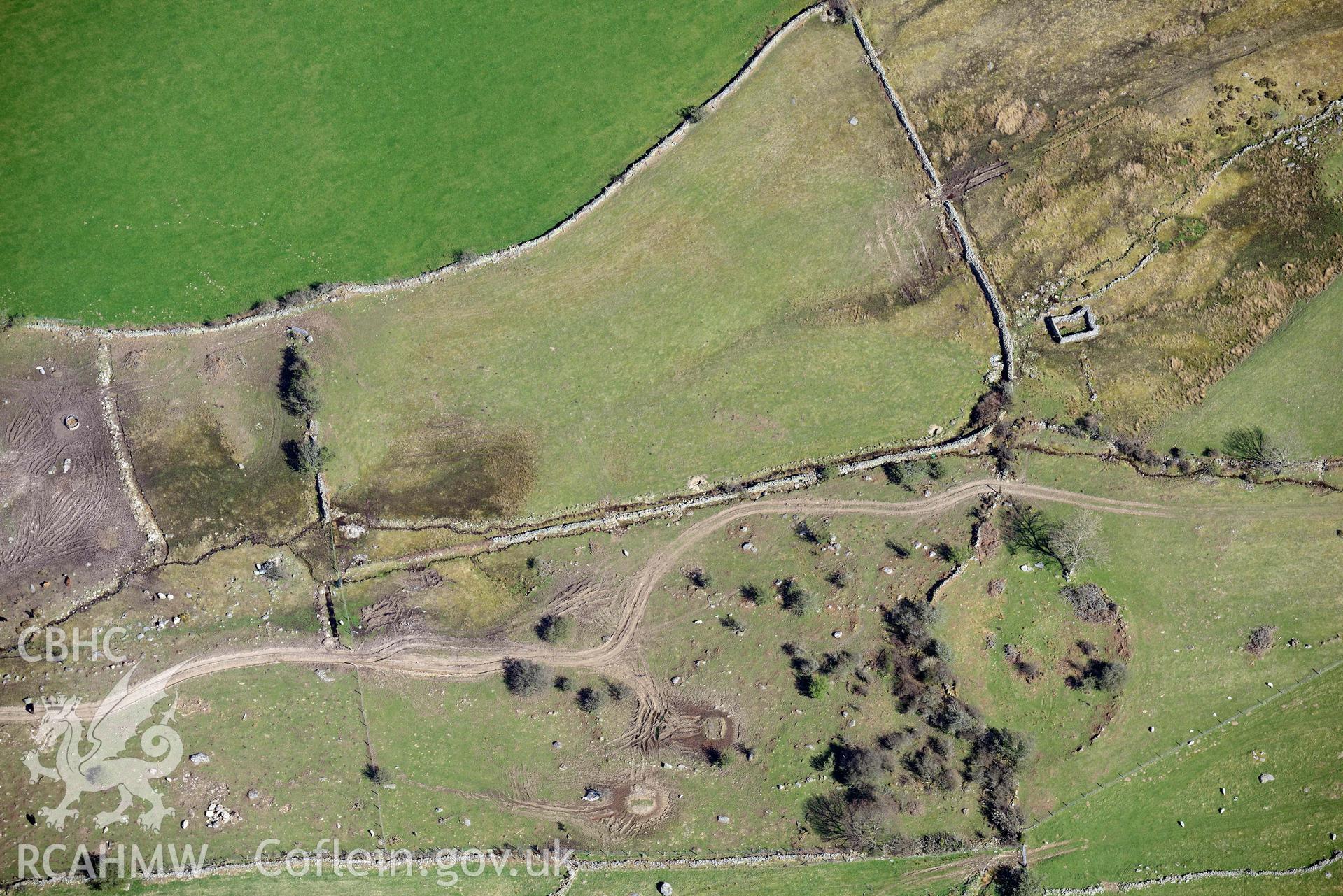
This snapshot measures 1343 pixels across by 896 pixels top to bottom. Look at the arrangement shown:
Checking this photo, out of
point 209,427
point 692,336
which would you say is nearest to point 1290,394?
point 692,336

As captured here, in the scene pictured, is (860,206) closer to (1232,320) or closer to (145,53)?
(1232,320)

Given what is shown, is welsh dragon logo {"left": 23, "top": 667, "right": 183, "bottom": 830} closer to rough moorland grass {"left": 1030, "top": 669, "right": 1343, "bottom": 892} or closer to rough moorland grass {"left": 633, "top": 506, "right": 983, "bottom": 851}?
rough moorland grass {"left": 633, "top": 506, "right": 983, "bottom": 851}

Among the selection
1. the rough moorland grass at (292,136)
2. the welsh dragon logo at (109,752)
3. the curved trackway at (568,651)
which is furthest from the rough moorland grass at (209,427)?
the welsh dragon logo at (109,752)

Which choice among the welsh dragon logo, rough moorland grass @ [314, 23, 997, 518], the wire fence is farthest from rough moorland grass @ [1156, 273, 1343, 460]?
the welsh dragon logo

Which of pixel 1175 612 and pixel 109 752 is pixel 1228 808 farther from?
pixel 109 752

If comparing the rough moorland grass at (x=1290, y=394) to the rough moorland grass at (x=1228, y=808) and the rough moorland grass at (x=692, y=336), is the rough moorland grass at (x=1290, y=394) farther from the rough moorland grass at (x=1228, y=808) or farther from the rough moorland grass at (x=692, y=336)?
the rough moorland grass at (x=1228, y=808)
